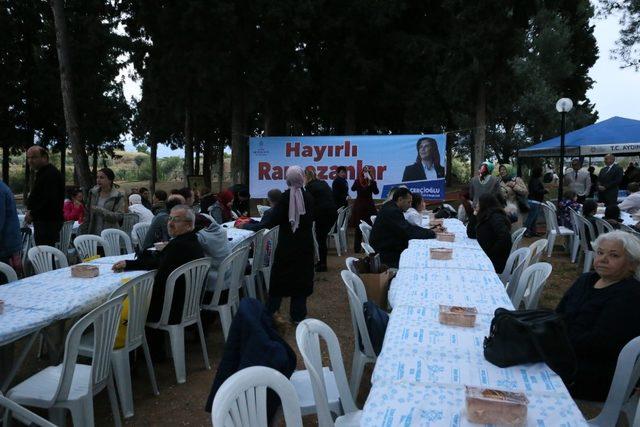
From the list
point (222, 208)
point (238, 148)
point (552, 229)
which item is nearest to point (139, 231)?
point (222, 208)

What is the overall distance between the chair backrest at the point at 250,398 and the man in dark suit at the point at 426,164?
11696 millimetres

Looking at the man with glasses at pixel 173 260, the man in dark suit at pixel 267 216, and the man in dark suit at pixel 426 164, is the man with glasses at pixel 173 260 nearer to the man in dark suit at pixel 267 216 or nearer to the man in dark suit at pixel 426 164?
the man in dark suit at pixel 267 216

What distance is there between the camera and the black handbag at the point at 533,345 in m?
2.32

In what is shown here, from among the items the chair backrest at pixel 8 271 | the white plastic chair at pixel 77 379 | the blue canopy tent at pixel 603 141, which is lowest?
the white plastic chair at pixel 77 379

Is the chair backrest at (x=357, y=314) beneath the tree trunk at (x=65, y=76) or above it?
beneath

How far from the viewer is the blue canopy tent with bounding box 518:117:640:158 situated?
1251 cm

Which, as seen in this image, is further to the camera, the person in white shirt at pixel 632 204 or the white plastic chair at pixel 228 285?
the person in white shirt at pixel 632 204

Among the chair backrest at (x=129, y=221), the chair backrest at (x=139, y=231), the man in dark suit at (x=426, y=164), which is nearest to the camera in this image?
the chair backrest at (x=139, y=231)

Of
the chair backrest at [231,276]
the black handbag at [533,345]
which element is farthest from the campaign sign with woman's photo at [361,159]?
the black handbag at [533,345]

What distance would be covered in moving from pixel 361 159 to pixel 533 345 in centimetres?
1140


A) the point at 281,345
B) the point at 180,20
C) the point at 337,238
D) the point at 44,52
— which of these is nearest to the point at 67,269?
the point at 281,345

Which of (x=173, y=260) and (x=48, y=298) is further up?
(x=173, y=260)

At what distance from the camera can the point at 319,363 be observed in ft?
8.41

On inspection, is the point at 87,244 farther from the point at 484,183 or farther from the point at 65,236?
the point at 484,183
